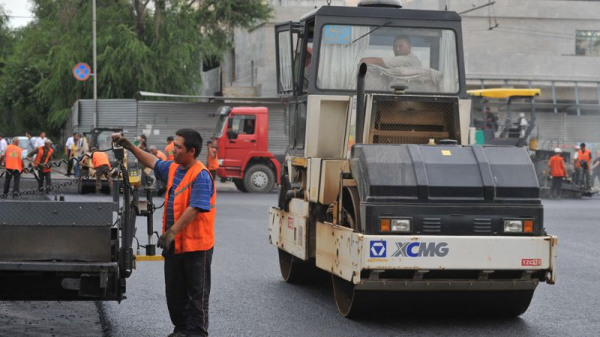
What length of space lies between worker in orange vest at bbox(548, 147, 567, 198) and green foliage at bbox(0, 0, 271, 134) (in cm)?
1629

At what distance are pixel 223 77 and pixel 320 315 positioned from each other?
52541 mm

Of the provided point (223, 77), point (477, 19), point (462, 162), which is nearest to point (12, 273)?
point (462, 162)

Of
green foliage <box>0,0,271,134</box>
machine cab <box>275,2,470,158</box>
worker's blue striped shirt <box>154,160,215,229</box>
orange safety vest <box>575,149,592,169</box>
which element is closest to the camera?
Answer: worker's blue striped shirt <box>154,160,215,229</box>

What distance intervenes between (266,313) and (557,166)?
1040 inches

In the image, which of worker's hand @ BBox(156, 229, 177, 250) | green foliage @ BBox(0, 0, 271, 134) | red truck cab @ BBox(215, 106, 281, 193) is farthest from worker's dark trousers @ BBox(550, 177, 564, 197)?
worker's hand @ BBox(156, 229, 177, 250)

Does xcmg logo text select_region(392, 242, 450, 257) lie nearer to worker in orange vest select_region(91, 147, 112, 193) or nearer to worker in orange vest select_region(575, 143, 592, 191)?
worker in orange vest select_region(91, 147, 112, 193)

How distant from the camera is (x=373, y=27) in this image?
36.4 feet

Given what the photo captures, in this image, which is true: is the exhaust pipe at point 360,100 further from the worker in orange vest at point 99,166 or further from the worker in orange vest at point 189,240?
the worker in orange vest at point 189,240

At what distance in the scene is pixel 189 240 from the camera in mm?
7707

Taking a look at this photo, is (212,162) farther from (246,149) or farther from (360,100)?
(360,100)

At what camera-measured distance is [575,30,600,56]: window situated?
5591 centimetres

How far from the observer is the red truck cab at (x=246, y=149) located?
108ft

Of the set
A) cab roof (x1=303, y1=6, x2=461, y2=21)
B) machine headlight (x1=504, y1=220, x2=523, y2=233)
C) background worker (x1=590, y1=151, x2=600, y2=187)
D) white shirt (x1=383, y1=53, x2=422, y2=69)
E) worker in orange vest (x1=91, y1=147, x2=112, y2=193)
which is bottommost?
background worker (x1=590, y1=151, x2=600, y2=187)

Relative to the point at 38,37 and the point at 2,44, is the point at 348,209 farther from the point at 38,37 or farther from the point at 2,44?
the point at 2,44
